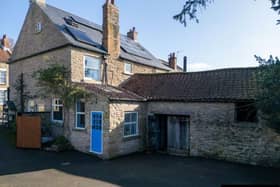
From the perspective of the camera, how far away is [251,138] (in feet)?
35.0

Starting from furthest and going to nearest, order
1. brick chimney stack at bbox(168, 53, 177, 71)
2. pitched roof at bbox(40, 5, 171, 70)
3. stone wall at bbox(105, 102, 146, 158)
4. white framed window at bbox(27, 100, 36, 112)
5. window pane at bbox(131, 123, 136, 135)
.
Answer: brick chimney stack at bbox(168, 53, 177, 71) → white framed window at bbox(27, 100, 36, 112) → pitched roof at bbox(40, 5, 171, 70) → window pane at bbox(131, 123, 136, 135) → stone wall at bbox(105, 102, 146, 158)

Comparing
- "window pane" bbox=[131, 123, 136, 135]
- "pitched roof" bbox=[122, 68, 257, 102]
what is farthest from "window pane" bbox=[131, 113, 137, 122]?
"pitched roof" bbox=[122, 68, 257, 102]

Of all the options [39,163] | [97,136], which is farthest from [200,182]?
[39,163]

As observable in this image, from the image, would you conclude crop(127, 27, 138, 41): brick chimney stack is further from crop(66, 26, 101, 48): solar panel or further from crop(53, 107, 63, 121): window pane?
crop(53, 107, 63, 121): window pane

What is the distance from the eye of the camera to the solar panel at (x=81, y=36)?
1465 cm

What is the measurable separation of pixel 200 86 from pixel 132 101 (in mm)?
4331

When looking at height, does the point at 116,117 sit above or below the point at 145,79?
below

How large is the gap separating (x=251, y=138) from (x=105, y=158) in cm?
749

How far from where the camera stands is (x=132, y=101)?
1303 cm

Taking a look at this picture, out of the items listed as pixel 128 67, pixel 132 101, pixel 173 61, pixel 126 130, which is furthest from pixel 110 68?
pixel 173 61

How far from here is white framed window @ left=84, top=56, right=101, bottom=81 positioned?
14578 millimetres

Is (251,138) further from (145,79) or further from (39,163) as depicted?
(39,163)

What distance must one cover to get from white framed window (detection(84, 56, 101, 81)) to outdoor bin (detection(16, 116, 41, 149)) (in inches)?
169

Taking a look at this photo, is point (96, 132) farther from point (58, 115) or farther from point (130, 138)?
point (58, 115)
